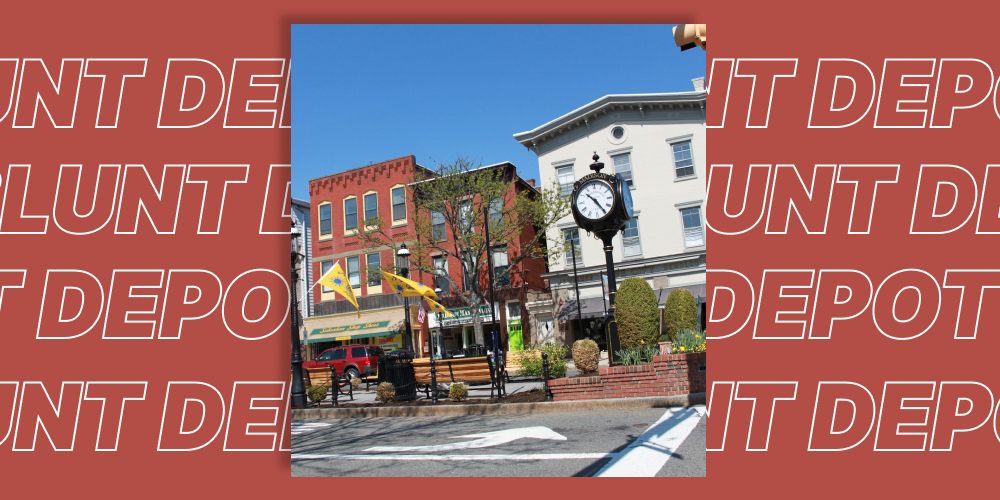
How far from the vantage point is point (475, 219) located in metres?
28.7

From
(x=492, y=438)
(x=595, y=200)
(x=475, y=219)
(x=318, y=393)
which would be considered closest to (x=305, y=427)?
(x=318, y=393)

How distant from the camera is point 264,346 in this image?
3389mm

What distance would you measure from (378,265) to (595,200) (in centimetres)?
2537

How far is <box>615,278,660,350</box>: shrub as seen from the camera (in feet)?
39.5

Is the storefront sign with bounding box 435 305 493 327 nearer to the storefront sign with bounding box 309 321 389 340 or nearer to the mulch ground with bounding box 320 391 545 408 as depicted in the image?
the storefront sign with bounding box 309 321 389 340

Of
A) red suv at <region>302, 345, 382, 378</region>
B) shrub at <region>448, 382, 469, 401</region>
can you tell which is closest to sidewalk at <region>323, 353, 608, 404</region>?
shrub at <region>448, 382, 469, 401</region>

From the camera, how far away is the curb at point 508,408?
31.4 feet

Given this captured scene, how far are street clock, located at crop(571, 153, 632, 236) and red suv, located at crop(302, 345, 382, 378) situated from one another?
14.2 m

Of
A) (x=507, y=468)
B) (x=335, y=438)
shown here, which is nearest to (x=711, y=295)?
(x=507, y=468)

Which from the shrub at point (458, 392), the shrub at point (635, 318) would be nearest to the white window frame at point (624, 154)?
the shrub at point (635, 318)

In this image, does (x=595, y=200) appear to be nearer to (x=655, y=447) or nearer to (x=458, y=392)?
(x=458, y=392)

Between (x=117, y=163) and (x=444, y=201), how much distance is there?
2594 cm

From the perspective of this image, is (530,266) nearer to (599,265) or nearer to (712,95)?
(599,265)

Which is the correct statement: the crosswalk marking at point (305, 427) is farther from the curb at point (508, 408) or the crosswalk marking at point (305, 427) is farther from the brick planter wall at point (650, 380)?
the brick planter wall at point (650, 380)
